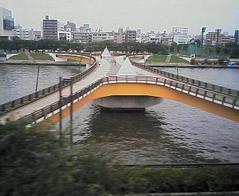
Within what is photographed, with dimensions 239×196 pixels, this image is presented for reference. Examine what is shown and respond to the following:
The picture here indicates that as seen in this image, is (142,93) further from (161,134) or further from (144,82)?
(161,134)

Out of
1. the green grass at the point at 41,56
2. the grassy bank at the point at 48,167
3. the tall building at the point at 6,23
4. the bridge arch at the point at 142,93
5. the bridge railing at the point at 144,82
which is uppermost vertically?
the tall building at the point at 6,23

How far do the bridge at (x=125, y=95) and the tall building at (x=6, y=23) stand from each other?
364 feet

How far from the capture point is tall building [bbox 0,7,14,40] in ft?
476

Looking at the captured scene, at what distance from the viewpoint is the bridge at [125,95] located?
79.1 ft

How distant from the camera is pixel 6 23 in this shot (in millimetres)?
148500

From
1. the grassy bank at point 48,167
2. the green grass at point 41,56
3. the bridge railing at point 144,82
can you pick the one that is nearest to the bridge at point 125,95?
the bridge railing at point 144,82

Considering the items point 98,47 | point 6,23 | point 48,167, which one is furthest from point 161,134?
point 6,23

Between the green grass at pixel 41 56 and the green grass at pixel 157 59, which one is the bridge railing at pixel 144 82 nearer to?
the green grass at pixel 41 56

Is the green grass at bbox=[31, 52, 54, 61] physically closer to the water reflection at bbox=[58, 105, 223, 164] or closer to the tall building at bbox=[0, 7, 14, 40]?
the tall building at bbox=[0, 7, 14, 40]

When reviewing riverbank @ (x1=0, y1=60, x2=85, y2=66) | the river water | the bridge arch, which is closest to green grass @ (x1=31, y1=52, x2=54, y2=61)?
riverbank @ (x1=0, y1=60, x2=85, y2=66)

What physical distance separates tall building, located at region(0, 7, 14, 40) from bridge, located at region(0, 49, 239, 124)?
110840 mm

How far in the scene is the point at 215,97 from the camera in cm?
2719

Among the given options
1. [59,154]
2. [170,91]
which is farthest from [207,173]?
[170,91]

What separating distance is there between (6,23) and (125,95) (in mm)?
124736
